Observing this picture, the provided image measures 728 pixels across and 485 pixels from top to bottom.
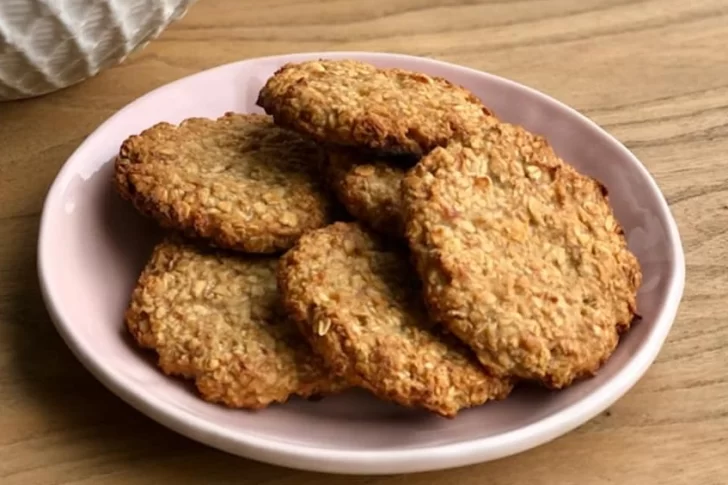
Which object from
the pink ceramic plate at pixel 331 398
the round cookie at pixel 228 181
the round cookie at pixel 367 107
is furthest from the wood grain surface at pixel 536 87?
the round cookie at pixel 367 107

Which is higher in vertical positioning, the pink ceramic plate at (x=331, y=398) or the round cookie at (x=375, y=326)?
the round cookie at (x=375, y=326)

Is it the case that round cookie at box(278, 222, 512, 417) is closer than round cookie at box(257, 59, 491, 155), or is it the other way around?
round cookie at box(278, 222, 512, 417)

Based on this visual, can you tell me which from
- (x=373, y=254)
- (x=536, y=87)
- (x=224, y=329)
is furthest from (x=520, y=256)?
(x=536, y=87)

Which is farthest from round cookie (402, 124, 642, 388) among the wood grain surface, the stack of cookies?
the wood grain surface

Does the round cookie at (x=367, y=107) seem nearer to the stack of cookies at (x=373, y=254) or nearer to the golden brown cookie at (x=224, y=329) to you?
Result: the stack of cookies at (x=373, y=254)

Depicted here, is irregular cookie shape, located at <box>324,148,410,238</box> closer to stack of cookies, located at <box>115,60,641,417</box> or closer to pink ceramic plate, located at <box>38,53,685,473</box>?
stack of cookies, located at <box>115,60,641,417</box>

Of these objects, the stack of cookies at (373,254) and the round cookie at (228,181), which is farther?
the round cookie at (228,181)

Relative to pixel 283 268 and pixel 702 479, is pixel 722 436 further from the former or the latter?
pixel 283 268
